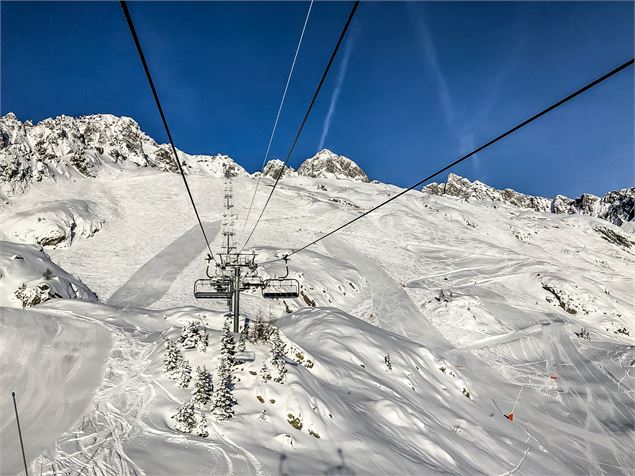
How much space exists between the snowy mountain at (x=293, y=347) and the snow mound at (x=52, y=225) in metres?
0.26

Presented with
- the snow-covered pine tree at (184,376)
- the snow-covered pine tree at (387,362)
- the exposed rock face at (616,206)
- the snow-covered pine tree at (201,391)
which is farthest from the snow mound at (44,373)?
the exposed rock face at (616,206)

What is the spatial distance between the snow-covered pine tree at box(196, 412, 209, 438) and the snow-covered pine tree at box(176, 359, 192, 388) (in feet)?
7.25

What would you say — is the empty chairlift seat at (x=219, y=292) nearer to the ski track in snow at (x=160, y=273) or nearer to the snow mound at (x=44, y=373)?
the snow mound at (x=44, y=373)

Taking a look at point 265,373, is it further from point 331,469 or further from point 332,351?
point 332,351

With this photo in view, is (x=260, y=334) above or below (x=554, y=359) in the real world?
below

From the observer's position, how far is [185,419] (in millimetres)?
9297

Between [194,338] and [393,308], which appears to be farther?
[393,308]

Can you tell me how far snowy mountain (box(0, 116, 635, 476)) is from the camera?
967cm

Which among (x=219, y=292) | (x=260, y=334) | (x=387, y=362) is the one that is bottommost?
(x=260, y=334)

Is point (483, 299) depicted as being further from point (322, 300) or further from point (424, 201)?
point (424, 201)

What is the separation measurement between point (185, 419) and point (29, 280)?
20.2m

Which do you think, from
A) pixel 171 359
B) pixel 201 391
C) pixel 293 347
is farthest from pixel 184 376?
pixel 293 347

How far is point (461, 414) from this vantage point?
1780cm

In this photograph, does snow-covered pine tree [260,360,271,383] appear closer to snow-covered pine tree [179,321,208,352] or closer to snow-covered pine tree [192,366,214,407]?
snow-covered pine tree [192,366,214,407]
